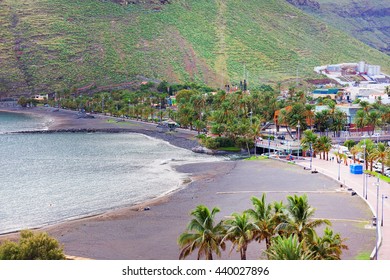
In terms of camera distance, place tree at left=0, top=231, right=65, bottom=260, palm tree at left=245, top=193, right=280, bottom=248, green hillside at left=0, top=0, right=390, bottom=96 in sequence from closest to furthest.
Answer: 1. tree at left=0, top=231, right=65, bottom=260
2. palm tree at left=245, top=193, right=280, bottom=248
3. green hillside at left=0, top=0, right=390, bottom=96

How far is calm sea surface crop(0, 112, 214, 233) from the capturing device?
42.9 meters

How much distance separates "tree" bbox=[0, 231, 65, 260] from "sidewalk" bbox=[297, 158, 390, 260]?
13265mm

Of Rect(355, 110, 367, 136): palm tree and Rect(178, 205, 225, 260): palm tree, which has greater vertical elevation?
Rect(355, 110, 367, 136): palm tree

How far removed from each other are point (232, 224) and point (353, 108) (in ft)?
230

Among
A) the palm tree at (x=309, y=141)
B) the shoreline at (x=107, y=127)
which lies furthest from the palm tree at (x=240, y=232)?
the shoreline at (x=107, y=127)

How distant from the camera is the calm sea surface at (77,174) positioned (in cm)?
4294

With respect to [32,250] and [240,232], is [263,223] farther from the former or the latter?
[32,250]

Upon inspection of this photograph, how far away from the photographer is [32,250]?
22875mm

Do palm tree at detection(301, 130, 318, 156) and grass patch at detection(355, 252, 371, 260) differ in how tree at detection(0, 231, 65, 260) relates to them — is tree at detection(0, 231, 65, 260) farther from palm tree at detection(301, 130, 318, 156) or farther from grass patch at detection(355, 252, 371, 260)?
palm tree at detection(301, 130, 318, 156)

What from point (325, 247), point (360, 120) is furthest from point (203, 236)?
point (360, 120)

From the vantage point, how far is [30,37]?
18338cm

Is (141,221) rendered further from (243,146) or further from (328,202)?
(243,146)

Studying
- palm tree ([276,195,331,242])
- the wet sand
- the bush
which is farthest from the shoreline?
palm tree ([276,195,331,242])

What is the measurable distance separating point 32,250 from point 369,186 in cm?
2927
